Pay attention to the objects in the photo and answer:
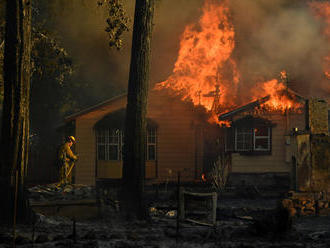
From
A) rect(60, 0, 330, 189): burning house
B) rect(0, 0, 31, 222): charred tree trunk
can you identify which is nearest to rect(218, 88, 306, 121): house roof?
rect(60, 0, 330, 189): burning house

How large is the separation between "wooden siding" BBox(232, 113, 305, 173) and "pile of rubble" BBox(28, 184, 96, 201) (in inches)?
364

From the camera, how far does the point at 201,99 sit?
23672 millimetres

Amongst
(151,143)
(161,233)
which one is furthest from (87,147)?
(161,233)

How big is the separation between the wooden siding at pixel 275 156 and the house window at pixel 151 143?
370 centimetres

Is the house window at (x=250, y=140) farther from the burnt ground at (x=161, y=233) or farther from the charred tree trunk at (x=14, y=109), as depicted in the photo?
the charred tree trunk at (x=14, y=109)

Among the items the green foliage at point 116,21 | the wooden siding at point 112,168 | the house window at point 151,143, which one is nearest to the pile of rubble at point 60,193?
the green foliage at point 116,21

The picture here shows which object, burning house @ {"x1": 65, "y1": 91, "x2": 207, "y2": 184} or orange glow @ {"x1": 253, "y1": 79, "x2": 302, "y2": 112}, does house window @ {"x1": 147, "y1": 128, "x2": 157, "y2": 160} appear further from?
orange glow @ {"x1": 253, "y1": 79, "x2": 302, "y2": 112}

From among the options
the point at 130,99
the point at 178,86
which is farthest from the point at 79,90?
the point at 130,99

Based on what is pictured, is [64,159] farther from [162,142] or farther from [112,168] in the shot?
[162,142]

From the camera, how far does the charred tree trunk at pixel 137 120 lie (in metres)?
12.8

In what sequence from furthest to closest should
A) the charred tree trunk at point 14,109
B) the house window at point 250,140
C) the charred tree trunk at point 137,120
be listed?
1. the house window at point 250,140
2. the charred tree trunk at point 137,120
3. the charred tree trunk at point 14,109

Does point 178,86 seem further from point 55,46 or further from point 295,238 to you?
point 295,238

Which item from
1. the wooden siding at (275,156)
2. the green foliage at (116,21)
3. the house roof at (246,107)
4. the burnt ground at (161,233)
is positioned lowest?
the burnt ground at (161,233)

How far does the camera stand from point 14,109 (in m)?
11.8
